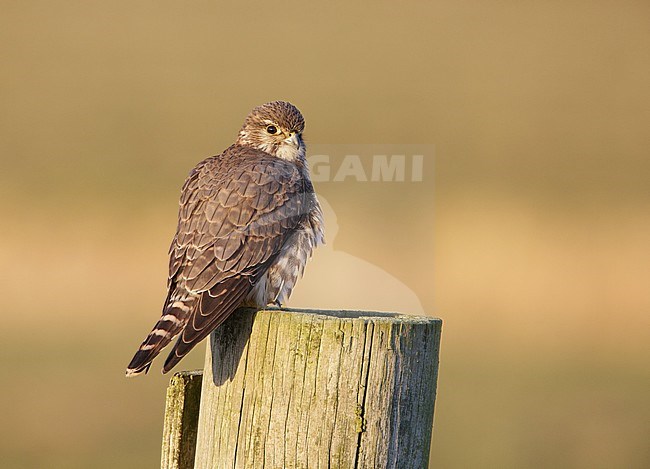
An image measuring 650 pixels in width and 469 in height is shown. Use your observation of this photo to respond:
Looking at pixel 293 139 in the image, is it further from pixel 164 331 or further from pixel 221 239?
pixel 164 331

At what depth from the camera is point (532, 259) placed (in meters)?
12.9

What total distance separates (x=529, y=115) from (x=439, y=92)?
1818 millimetres

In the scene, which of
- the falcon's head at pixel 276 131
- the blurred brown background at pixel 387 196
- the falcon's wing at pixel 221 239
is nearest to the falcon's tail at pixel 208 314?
the falcon's wing at pixel 221 239

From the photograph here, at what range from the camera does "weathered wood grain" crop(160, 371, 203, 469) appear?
3678 millimetres

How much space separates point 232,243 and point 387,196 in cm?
702

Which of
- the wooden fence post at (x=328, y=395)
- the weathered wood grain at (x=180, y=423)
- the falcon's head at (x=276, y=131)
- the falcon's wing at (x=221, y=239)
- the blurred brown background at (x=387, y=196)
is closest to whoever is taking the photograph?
the wooden fence post at (x=328, y=395)

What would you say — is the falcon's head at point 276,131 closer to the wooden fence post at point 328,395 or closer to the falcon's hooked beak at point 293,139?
the falcon's hooked beak at point 293,139

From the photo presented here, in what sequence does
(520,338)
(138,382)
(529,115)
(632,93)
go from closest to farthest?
1. (138,382)
2. (520,338)
3. (529,115)
4. (632,93)

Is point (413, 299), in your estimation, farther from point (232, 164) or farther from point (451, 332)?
point (451, 332)

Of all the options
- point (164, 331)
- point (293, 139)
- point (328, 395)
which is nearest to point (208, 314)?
point (164, 331)

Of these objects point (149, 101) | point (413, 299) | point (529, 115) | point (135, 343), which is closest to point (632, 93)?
point (529, 115)

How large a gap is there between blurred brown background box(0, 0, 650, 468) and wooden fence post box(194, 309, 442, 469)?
3.39m

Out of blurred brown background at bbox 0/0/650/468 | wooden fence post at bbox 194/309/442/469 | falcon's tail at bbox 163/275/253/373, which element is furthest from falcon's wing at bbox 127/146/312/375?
blurred brown background at bbox 0/0/650/468

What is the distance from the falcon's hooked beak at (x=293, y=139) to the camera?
17.1 feet
